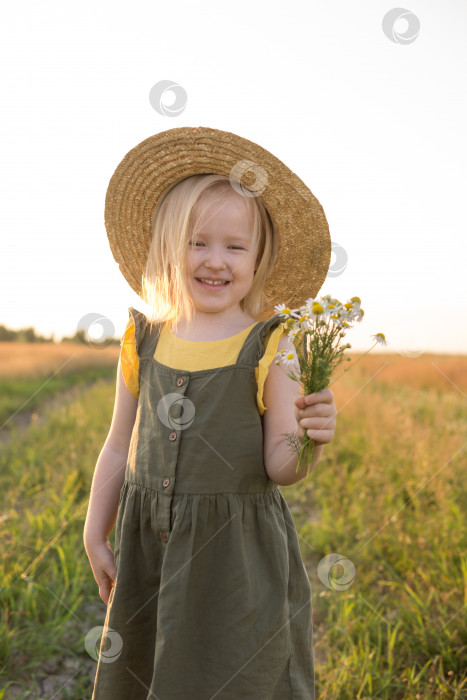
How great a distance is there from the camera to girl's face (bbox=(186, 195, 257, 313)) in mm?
1930

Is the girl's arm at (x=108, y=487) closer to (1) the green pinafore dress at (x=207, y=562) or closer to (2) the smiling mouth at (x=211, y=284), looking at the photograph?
(1) the green pinafore dress at (x=207, y=562)

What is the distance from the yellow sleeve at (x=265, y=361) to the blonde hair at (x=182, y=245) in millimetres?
303

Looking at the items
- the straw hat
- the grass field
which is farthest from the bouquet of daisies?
the grass field

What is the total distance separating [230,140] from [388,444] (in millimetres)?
3591

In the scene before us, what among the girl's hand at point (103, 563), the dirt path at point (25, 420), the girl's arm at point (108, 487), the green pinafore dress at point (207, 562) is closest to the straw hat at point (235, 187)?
the green pinafore dress at point (207, 562)

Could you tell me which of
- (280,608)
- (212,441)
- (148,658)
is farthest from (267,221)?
(148,658)

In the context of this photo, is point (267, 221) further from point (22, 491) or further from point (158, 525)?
point (22, 491)

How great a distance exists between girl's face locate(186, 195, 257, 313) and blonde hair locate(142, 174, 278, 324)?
29mm

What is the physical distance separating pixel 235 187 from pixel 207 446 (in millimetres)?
876

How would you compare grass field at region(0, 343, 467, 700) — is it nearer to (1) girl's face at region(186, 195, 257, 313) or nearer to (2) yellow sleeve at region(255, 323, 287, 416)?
(2) yellow sleeve at region(255, 323, 287, 416)

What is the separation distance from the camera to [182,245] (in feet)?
6.43

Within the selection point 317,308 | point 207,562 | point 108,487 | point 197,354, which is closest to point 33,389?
point 108,487

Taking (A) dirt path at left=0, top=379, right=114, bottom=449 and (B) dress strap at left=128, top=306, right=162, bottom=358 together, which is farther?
(A) dirt path at left=0, top=379, right=114, bottom=449

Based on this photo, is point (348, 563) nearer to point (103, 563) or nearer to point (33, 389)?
point (103, 563)
